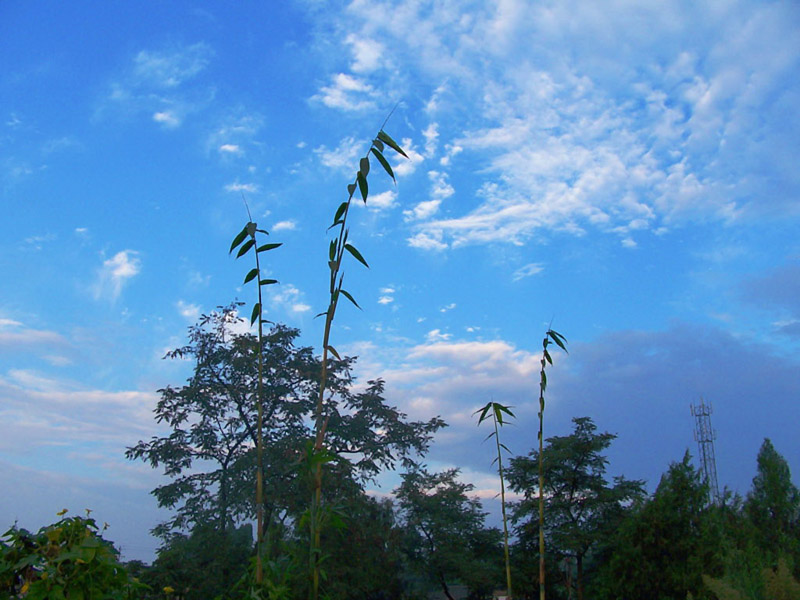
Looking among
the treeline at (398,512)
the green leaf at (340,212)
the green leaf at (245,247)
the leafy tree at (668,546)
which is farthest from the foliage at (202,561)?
the green leaf at (340,212)

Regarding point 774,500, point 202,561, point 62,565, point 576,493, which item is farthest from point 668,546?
point 774,500

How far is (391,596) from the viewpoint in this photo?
2278 cm

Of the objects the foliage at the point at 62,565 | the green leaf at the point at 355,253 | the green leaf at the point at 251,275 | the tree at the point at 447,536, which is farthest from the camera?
the tree at the point at 447,536

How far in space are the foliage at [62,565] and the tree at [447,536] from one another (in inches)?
878

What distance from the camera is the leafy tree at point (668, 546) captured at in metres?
17.8

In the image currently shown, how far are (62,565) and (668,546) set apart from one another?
18925mm

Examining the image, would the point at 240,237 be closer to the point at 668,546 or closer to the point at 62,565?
the point at 62,565

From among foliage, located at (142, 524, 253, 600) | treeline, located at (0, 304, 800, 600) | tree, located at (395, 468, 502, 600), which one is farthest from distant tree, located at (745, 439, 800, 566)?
foliage, located at (142, 524, 253, 600)

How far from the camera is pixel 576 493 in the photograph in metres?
26.1

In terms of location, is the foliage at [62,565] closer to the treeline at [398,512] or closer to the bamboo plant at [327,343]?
the bamboo plant at [327,343]

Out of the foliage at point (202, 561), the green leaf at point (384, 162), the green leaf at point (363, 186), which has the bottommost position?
the foliage at point (202, 561)

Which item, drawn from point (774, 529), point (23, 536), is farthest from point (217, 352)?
point (774, 529)

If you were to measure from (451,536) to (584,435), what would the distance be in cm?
672

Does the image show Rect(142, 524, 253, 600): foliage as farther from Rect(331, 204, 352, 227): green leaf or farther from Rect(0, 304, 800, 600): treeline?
Rect(331, 204, 352, 227): green leaf
